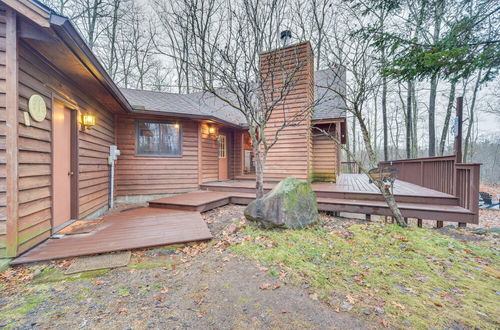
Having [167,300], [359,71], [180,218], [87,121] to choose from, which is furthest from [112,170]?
[359,71]

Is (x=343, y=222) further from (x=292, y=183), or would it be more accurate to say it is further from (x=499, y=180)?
(x=499, y=180)

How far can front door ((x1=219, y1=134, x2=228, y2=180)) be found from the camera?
888 cm

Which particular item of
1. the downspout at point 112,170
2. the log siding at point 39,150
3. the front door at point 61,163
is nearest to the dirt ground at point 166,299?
the log siding at point 39,150

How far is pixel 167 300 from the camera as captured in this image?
2090 millimetres

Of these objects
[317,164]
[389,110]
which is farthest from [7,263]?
[389,110]

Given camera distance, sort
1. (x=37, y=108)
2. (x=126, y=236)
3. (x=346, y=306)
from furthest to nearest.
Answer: (x=126, y=236), (x=37, y=108), (x=346, y=306)

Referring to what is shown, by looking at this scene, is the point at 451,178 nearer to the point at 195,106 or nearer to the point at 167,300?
the point at 167,300

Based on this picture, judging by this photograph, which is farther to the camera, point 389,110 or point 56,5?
point 389,110

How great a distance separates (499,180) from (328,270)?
1129 inches

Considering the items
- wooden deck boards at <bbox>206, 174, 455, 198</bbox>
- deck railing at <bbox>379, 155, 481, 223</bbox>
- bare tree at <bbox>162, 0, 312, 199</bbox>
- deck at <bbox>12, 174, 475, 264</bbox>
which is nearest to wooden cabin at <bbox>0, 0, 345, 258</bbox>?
deck at <bbox>12, 174, 475, 264</bbox>

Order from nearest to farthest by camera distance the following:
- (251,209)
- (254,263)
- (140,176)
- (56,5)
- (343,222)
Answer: (254,263) < (251,209) < (343,222) < (140,176) < (56,5)

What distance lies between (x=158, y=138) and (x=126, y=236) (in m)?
4.10

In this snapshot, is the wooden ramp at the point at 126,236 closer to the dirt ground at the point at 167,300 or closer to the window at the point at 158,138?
the dirt ground at the point at 167,300

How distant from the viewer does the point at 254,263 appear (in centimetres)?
281
